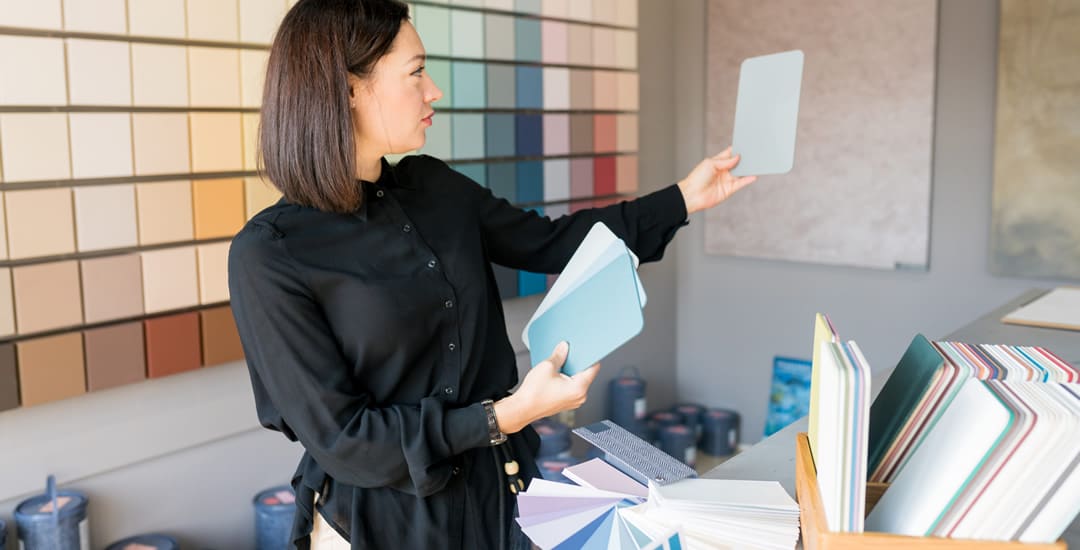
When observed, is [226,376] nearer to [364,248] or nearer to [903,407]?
[364,248]

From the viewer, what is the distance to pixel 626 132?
4.02m

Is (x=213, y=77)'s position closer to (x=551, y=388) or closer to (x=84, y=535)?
(x=84, y=535)

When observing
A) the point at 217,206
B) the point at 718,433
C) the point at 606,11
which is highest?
the point at 606,11

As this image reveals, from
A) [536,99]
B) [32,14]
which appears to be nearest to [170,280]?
[32,14]

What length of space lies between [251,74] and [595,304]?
1647 mm

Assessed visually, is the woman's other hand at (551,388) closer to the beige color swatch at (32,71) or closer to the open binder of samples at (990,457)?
the open binder of samples at (990,457)

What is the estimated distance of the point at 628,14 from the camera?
3992 mm

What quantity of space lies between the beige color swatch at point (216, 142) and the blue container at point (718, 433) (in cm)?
258

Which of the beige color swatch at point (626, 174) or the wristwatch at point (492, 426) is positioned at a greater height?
the beige color swatch at point (626, 174)

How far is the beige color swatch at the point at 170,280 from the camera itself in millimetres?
2387

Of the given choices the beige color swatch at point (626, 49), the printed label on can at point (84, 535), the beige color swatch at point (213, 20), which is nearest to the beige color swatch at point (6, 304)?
the printed label on can at point (84, 535)

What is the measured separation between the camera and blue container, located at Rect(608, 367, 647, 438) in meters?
4.07

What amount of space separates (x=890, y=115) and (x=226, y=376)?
273 centimetres

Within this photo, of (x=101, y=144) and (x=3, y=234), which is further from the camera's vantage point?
(x=101, y=144)
